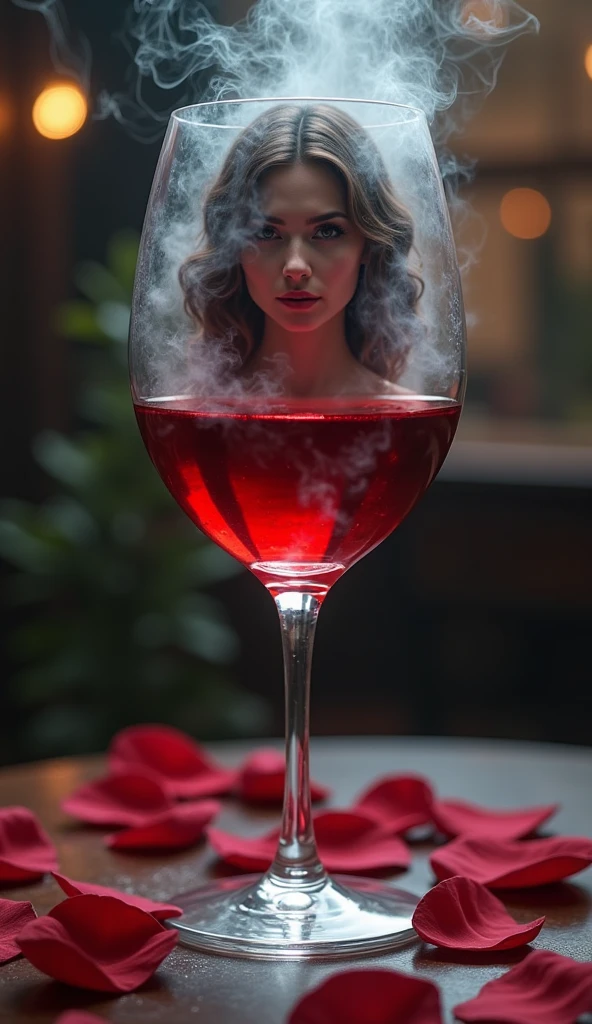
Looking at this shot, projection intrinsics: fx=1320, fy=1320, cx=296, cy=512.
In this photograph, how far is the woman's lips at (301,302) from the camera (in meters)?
0.69

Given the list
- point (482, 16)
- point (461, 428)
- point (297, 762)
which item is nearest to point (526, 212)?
point (461, 428)

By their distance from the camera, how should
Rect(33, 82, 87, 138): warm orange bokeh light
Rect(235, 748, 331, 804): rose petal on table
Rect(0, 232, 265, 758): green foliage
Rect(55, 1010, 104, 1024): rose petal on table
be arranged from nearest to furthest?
Rect(55, 1010, 104, 1024): rose petal on table → Rect(235, 748, 331, 804): rose petal on table → Rect(0, 232, 265, 758): green foliage → Rect(33, 82, 87, 138): warm orange bokeh light

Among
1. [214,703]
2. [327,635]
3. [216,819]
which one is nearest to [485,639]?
[327,635]

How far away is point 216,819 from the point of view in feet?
3.15

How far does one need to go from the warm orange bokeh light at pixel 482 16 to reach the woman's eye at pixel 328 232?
28 centimetres

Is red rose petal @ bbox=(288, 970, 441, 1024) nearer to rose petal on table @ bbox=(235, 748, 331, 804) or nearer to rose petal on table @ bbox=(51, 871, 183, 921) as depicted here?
rose petal on table @ bbox=(51, 871, 183, 921)

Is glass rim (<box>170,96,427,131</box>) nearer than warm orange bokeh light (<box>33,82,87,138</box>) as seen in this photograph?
Yes

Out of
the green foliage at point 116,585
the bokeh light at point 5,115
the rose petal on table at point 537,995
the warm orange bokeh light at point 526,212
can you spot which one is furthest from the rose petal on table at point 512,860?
the warm orange bokeh light at point 526,212

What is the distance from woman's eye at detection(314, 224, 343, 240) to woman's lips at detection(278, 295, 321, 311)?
Result: 0.10ft

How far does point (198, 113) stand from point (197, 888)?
1.48 feet

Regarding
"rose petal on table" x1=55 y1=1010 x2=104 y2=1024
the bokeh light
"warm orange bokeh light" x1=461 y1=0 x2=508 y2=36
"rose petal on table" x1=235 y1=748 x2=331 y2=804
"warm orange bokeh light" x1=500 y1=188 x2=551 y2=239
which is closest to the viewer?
"rose petal on table" x1=55 y1=1010 x2=104 y2=1024

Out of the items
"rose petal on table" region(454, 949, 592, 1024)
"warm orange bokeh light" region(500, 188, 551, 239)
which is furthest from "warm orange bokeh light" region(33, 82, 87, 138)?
"rose petal on table" region(454, 949, 592, 1024)

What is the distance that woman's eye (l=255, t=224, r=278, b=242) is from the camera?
69 cm

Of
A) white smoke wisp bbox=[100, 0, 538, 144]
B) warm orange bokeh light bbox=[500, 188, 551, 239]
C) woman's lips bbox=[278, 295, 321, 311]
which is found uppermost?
warm orange bokeh light bbox=[500, 188, 551, 239]
